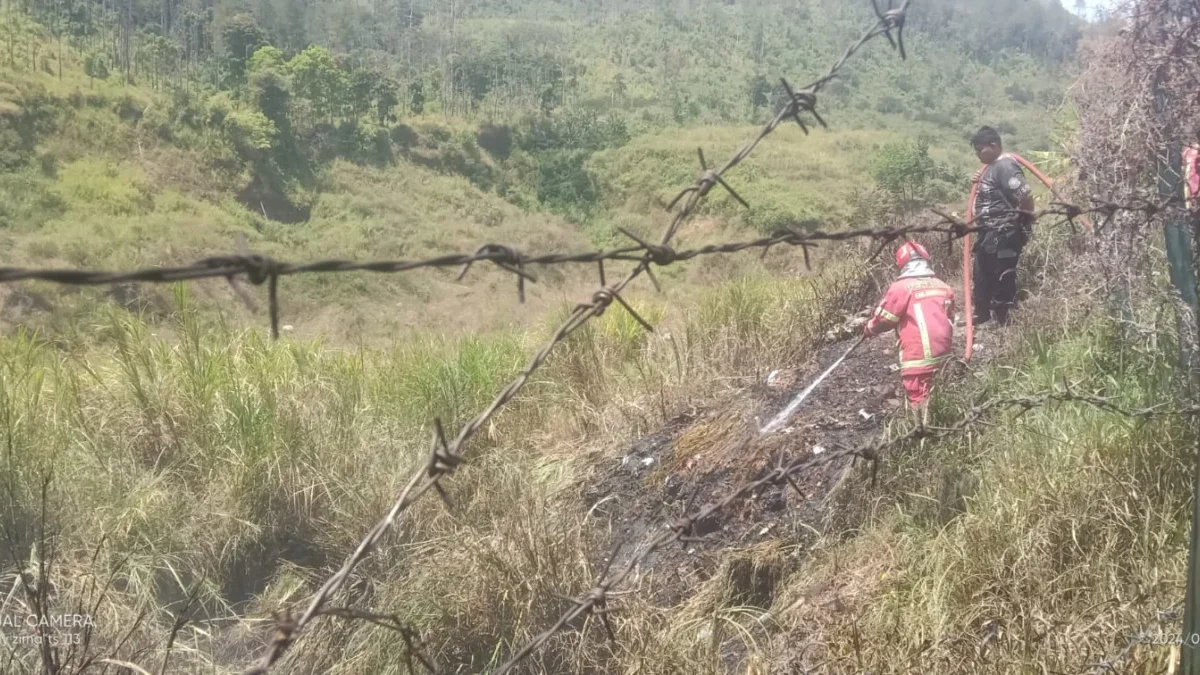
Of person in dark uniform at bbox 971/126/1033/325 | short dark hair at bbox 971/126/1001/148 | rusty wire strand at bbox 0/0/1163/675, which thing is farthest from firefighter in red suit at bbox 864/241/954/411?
rusty wire strand at bbox 0/0/1163/675

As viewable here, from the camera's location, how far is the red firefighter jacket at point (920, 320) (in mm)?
3410

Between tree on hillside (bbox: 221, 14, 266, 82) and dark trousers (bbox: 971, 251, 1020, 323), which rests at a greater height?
tree on hillside (bbox: 221, 14, 266, 82)

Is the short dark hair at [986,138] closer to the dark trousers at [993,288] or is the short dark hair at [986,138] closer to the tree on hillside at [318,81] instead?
the dark trousers at [993,288]

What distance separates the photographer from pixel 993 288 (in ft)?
15.5

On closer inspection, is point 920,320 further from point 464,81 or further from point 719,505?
point 464,81

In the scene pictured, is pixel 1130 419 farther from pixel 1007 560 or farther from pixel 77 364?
pixel 77 364

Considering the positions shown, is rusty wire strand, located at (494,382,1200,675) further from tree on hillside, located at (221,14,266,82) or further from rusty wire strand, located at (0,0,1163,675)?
tree on hillside, located at (221,14,266,82)

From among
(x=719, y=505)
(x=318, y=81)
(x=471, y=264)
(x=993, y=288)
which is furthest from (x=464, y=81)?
(x=471, y=264)

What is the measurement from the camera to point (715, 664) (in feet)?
6.61

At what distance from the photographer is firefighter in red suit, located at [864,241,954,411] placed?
3410 mm

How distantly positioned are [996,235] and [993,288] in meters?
0.42

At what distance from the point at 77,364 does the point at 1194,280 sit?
13.5 feet

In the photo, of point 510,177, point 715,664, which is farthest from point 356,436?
point 510,177

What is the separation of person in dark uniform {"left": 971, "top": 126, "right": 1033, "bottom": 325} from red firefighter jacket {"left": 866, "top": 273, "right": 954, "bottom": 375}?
26.7 inches
